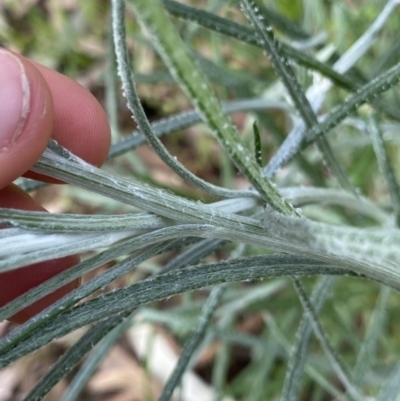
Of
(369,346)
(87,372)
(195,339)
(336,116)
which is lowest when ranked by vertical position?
(87,372)

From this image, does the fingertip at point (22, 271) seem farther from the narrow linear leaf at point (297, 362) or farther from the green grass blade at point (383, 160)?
the green grass blade at point (383, 160)

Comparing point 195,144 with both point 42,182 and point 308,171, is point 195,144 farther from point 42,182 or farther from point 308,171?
point 42,182

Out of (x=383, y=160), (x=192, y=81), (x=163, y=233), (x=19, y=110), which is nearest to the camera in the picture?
(x=192, y=81)

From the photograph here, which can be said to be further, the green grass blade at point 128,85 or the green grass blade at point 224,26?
the green grass blade at point 224,26

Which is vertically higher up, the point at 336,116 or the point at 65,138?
the point at 336,116

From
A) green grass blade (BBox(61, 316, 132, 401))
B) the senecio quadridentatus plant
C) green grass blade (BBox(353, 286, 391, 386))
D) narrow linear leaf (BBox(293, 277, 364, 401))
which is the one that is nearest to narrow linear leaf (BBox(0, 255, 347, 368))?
the senecio quadridentatus plant

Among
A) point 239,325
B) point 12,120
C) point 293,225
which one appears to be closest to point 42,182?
point 12,120

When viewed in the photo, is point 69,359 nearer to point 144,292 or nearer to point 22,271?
point 144,292

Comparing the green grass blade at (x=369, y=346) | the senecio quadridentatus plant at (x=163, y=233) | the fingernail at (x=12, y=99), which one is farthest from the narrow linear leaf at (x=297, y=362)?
the fingernail at (x=12, y=99)

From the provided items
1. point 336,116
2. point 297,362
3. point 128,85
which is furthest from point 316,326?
point 128,85
